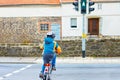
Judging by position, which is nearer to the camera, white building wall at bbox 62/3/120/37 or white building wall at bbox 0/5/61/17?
white building wall at bbox 62/3/120/37

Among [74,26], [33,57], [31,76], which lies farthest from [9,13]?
[31,76]

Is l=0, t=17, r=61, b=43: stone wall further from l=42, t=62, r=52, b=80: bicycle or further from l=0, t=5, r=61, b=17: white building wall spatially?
l=42, t=62, r=52, b=80: bicycle

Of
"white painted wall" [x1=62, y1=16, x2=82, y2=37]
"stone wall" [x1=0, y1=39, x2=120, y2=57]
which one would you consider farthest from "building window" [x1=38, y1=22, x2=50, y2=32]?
"stone wall" [x1=0, y1=39, x2=120, y2=57]

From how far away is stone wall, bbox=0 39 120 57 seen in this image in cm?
2527

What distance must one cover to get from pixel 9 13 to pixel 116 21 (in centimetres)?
1275

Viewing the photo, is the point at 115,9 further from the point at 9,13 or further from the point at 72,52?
the point at 72,52

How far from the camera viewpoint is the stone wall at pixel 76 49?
995 inches

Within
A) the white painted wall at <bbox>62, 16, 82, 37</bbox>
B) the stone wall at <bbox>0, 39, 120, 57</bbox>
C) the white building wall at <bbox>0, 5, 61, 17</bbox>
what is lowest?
the stone wall at <bbox>0, 39, 120, 57</bbox>

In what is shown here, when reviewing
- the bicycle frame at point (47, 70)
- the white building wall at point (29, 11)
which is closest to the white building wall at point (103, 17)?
the white building wall at point (29, 11)

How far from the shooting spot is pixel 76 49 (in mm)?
25562

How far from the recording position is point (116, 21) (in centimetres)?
4409

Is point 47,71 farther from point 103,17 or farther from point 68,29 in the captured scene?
point 68,29

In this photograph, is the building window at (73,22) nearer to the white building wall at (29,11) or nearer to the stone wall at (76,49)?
the white building wall at (29,11)

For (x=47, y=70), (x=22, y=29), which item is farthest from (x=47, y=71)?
(x=22, y=29)
